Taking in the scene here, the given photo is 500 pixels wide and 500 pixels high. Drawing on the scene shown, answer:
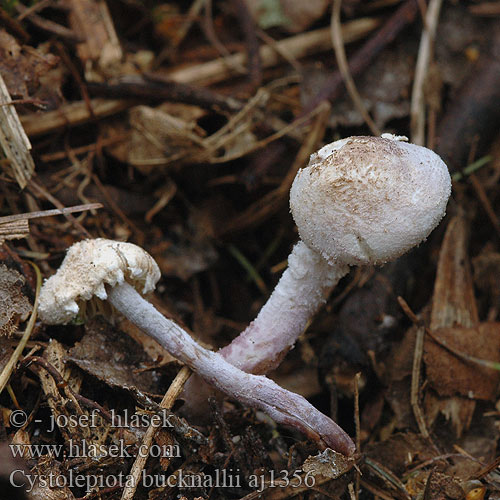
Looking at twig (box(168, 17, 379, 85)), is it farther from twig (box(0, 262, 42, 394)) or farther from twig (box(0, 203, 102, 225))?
twig (box(0, 262, 42, 394))

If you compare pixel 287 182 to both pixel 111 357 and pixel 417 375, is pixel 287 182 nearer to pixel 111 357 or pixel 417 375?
pixel 417 375

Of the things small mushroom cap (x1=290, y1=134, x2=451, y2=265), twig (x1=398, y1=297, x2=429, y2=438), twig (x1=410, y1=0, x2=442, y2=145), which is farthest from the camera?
twig (x1=410, y1=0, x2=442, y2=145)

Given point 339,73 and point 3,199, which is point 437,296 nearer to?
point 339,73

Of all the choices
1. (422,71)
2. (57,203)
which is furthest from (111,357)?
(422,71)

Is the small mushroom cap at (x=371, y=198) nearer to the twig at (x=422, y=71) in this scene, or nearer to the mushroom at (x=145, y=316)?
the mushroom at (x=145, y=316)

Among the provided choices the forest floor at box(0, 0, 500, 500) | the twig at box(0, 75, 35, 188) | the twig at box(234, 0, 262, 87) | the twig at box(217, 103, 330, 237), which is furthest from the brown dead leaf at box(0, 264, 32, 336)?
the twig at box(234, 0, 262, 87)

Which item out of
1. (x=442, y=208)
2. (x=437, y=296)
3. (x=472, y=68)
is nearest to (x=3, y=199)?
(x=442, y=208)
